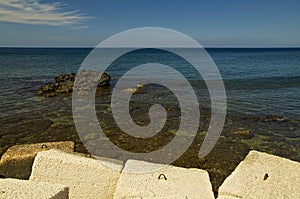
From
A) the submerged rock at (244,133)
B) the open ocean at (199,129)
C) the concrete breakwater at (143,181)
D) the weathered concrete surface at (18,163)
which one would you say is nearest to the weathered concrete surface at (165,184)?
the concrete breakwater at (143,181)

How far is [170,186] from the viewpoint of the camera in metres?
3.94

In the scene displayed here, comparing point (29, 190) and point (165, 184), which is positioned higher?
point (29, 190)

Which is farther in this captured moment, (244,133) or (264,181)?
(244,133)

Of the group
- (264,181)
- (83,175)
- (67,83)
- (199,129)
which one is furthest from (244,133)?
(67,83)

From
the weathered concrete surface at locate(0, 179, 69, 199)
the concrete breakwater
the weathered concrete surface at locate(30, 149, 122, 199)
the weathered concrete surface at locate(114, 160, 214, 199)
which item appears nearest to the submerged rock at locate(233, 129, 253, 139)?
the concrete breakwater

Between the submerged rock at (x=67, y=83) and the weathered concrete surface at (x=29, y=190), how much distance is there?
1570 centimetres

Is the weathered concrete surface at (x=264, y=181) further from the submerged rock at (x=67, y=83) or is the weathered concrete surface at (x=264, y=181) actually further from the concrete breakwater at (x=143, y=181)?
the submerged rock at (x=67, y=83)

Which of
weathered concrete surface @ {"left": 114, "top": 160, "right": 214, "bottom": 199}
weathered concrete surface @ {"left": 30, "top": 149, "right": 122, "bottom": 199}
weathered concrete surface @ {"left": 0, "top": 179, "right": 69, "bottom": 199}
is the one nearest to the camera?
weathered concrete surface @ {"left": 0, "top": 179, "right": 69, "bottom": 199}

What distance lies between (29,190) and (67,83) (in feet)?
61.6

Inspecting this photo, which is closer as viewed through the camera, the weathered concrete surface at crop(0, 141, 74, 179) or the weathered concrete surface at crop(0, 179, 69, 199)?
the weathered concrete surface at crop(0, 179, 69, 199)

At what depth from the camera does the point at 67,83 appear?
70.1 feet

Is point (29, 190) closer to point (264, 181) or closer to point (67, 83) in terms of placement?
point (264, 181)

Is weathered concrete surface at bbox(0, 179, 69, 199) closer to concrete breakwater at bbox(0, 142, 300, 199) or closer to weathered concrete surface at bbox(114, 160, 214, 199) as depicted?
concrete breakwater at bbox(0, 142, 300, 199)

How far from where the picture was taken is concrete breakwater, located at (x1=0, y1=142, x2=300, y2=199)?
3635mm
